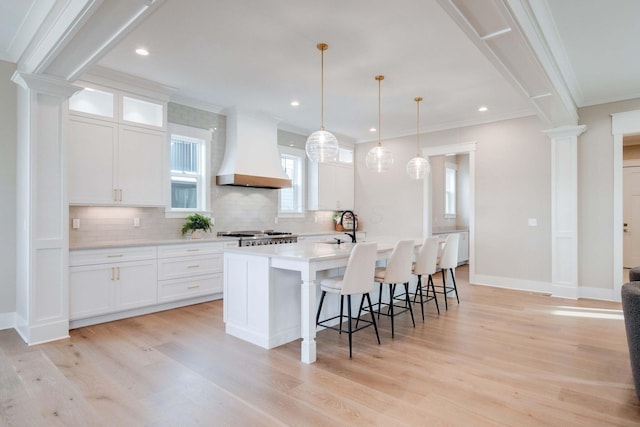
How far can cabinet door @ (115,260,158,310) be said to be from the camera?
4.00 m

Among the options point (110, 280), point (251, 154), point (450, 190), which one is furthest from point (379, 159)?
point (450, 190)

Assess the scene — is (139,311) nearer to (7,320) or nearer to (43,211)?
(7,320)

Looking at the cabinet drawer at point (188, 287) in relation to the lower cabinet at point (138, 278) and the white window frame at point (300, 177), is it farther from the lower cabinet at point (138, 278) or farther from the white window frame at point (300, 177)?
the white window frame at point (300, 177)

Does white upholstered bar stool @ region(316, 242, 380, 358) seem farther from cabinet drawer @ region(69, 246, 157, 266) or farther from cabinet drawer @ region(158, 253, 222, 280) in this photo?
cabinet drawer @ region(69, 246, 157, 266)

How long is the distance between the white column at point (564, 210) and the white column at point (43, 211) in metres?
6.10

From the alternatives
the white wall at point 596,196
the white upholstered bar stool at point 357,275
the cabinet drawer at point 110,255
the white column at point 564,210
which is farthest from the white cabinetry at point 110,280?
the white wall at point 596,196

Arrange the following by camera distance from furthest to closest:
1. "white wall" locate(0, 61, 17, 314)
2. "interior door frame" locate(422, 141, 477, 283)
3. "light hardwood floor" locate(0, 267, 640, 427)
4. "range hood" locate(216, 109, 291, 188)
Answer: "interior door frame" locate(422, 141, 477, 283) < "range hood" locate(216, 109, 291, 188) < "white wall" locate(0, 61, 17, 314) < "light hardwood floor" locate(0, 267, 640, 427)

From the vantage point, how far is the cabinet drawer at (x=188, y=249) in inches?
173

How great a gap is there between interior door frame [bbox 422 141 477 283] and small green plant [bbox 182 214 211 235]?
3.98 metres

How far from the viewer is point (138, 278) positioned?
163 inches

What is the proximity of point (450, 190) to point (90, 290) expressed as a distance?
7.69 m

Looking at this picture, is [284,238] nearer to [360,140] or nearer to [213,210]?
[213,210]

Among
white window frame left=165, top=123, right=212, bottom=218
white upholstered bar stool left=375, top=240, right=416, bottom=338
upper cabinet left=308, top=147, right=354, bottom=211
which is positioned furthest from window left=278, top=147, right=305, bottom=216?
white upholstered bar stool left=375, top=240, right=416, bottom=338

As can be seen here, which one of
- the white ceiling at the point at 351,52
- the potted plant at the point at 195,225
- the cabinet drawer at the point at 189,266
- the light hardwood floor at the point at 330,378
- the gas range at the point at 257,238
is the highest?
the white ceiling at the point at 351,52
